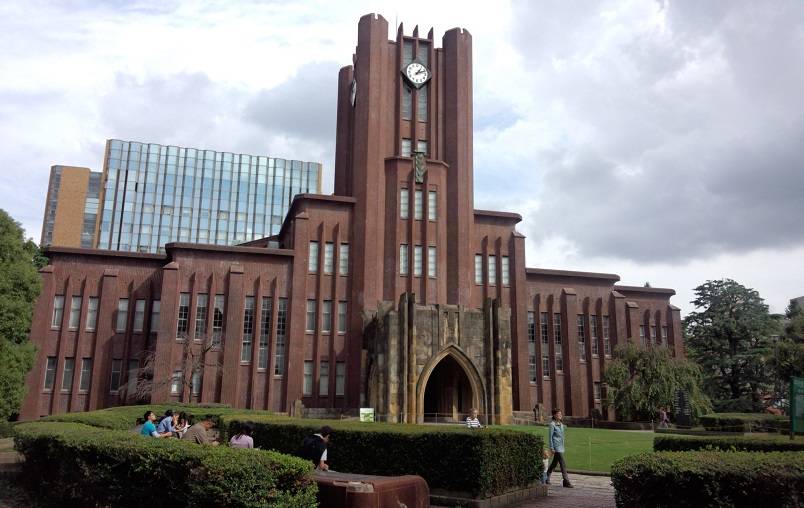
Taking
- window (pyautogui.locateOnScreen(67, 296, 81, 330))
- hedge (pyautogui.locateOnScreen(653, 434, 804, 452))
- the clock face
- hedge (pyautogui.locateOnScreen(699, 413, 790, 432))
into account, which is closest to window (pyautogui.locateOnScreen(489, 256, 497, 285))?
the clock face

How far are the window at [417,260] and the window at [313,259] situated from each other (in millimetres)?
6226

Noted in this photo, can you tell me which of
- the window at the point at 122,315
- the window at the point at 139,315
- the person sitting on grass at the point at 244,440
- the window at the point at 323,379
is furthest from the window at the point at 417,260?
the person sitting on grass at the point at 244,440

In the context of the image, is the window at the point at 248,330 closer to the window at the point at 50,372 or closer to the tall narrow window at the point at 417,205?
the window at the point at 50,372

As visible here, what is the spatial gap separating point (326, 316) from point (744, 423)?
78.3 ft

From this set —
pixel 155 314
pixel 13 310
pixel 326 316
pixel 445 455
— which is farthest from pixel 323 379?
pixel 445 455

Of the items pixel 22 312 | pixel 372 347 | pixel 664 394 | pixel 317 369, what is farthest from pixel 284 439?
pixel 664 394

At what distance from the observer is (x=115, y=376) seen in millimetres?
38344

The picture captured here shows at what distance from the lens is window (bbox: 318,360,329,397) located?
39.6 meters

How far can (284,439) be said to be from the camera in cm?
1692

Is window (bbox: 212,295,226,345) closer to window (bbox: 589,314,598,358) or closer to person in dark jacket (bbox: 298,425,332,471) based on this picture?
window (bbox: 589,314,598,358)

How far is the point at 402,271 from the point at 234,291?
10.4 m

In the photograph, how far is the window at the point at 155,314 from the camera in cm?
3953

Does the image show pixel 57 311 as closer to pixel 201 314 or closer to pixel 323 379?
pixel 201 314

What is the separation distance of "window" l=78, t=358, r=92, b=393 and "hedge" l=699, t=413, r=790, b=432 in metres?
34.1
